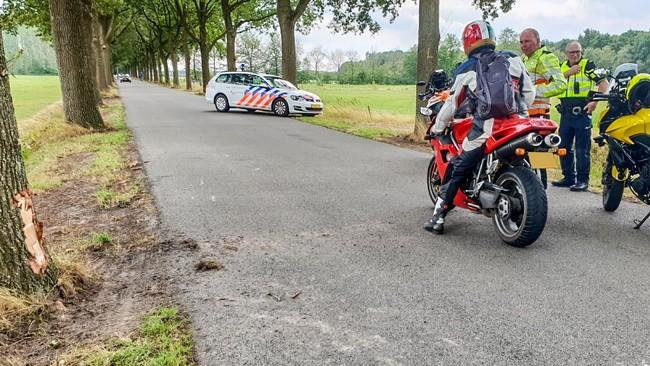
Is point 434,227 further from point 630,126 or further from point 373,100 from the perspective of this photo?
point 373,100

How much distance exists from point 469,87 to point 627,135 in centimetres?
201

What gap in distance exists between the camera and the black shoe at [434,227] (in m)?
4.72

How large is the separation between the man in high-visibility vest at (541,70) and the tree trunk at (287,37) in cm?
1488

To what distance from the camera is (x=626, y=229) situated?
4910mm

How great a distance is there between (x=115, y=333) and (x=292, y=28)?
19.0 meters

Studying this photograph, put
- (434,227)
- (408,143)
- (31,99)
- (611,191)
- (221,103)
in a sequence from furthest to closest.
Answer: (31,99), (221,103), (408,143), (611,191), (434,227)

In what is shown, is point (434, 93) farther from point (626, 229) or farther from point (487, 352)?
point (487, 352)

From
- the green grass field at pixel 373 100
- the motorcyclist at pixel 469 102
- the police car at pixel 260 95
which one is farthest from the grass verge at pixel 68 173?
the green grass field at pixel 373 100

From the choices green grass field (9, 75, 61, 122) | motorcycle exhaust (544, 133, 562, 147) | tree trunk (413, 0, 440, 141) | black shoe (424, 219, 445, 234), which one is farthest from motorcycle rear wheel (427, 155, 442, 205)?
tree trunk (413, 0, 440, 141)

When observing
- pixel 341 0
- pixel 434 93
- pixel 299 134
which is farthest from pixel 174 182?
pixel 341 0

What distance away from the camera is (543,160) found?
13.5 ft

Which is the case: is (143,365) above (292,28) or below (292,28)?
below

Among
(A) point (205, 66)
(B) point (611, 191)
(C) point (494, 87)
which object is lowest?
(B) point (611, 191)

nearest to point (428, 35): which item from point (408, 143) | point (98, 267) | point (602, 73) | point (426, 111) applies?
point (408, 143)
